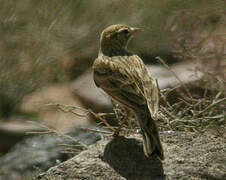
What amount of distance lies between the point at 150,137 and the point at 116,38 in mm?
1635

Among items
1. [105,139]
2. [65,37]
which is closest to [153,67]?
[65,37]

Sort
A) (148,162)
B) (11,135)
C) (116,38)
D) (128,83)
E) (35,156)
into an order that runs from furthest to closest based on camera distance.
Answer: (11,135) → (35,156) → (116,38) → (128,83) → (148,162)

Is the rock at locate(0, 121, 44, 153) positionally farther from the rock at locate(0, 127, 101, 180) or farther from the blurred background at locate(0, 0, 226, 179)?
the rock at locate(0, 127, 101, 180)

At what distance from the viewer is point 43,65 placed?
355 inches

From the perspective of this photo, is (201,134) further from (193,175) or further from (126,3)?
(126,3)

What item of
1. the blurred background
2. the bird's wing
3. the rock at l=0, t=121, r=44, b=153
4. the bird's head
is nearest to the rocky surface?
the bird's wing

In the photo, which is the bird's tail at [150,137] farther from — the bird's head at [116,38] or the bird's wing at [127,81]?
the bird's head at [116,38]

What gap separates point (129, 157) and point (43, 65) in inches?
200

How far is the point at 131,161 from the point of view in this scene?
415 centimetres

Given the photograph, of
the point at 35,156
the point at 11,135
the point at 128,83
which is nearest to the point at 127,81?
the point at 128,83

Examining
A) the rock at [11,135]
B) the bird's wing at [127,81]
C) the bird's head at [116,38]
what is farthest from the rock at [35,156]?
the bird's wing at [127,81]

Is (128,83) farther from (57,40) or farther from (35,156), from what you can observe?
(57,40)

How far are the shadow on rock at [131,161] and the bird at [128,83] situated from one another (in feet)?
0.52

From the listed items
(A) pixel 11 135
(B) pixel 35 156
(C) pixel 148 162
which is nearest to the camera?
(C) pixel 148 162
